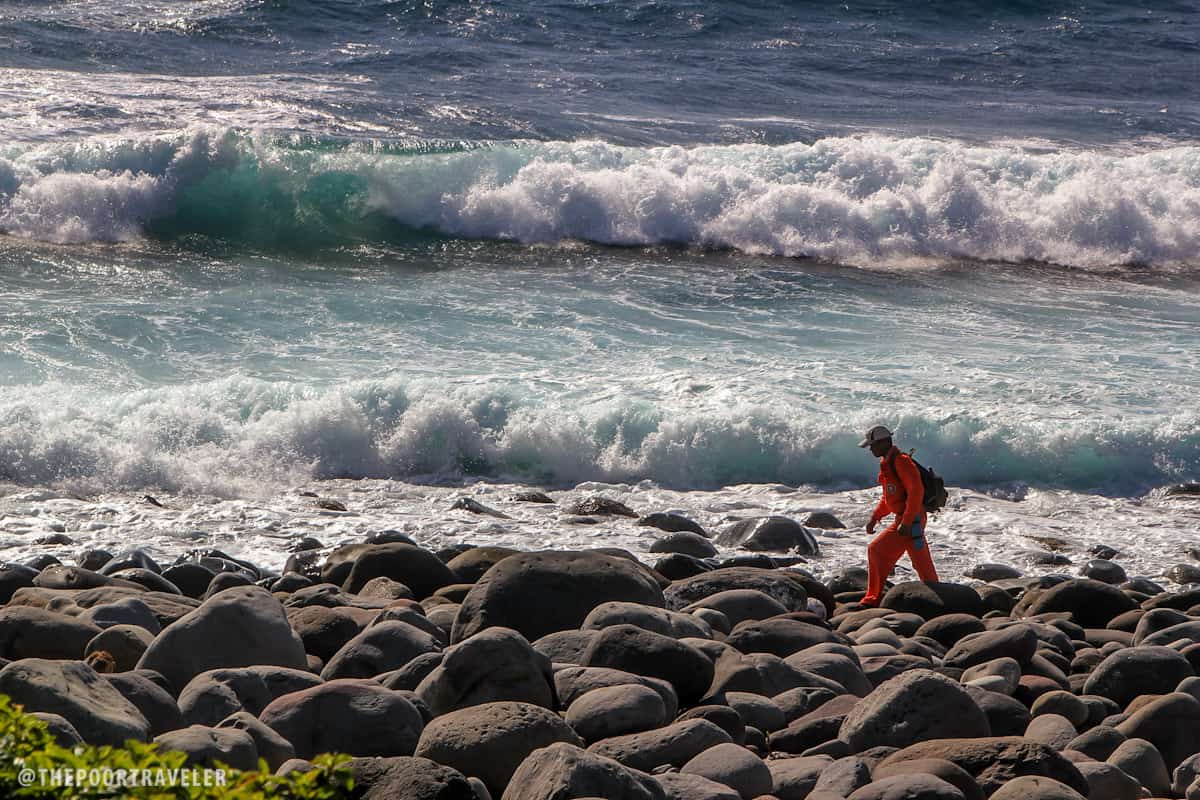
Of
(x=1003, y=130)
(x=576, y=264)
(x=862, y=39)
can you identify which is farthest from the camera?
(x=862, y=39)

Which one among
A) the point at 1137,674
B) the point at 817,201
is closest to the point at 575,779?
the point at 1137,674

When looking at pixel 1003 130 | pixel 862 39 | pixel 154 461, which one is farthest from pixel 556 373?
pixel 862 39

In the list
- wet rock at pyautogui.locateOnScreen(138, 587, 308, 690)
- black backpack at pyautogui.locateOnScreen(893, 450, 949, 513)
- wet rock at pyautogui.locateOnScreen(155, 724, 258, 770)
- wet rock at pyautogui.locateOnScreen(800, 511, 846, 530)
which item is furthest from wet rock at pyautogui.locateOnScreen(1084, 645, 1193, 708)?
wet rock at pyautogui.locateOnScreen(800, 511, 846, 530)

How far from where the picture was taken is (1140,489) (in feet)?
38.6

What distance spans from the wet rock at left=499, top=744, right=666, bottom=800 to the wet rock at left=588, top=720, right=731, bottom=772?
1.51 feet

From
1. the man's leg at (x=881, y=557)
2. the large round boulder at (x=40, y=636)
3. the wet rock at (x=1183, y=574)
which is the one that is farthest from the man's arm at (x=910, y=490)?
the large round boulder at (x=40, y=636)

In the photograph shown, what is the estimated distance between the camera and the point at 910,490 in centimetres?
920

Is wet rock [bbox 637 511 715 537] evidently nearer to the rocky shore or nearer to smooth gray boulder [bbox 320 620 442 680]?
the rocky shore

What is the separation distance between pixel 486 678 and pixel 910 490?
4.35m

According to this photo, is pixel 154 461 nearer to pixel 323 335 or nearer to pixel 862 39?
pixel 323 335

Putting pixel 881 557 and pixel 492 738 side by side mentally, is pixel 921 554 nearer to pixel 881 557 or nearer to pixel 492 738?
pixel 881 557

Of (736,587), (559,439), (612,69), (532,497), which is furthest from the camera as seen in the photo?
(612,69)

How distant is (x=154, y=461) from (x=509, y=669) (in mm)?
6596

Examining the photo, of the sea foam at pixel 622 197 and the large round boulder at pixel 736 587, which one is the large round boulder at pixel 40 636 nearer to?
the large round boulder at pixel 736 587
